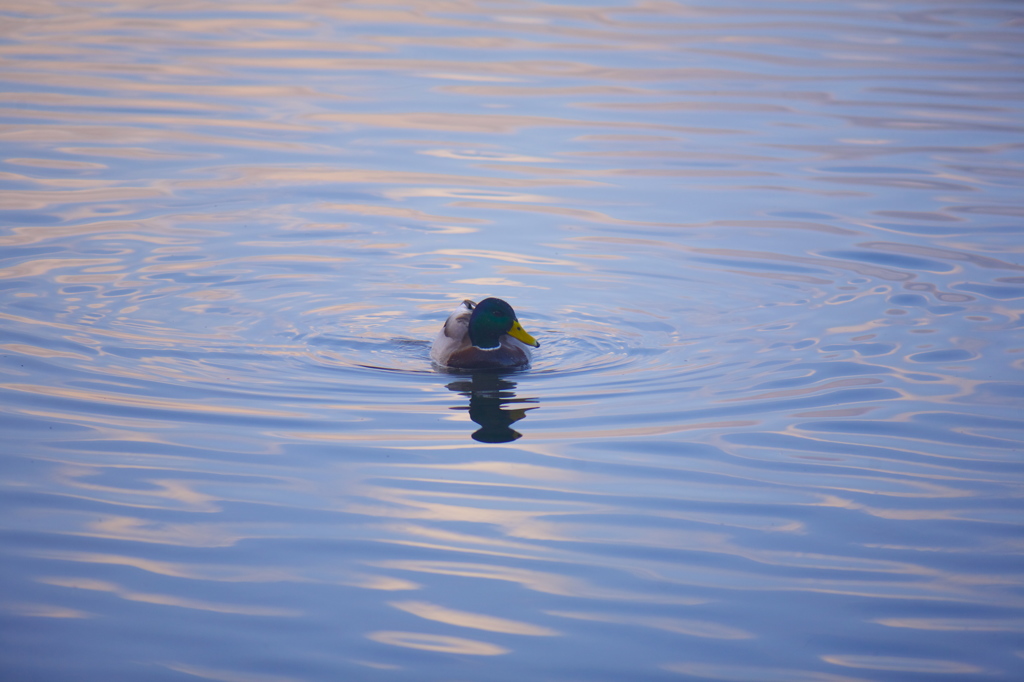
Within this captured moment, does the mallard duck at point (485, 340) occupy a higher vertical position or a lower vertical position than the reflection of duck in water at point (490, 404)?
higher

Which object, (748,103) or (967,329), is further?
(748,103)

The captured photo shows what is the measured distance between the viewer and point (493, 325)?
8.99 m

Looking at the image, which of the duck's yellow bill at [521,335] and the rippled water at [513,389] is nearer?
the rippled water at [513,389]

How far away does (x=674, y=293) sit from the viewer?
10766 millimetres

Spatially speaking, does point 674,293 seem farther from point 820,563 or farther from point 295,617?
point 295,617

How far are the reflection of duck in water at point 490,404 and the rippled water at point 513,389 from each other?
0.24 feet

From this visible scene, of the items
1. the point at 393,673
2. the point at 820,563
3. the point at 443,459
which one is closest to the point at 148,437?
the point at 443,459

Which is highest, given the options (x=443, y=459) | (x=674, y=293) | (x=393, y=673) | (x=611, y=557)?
(x=674, y=293)

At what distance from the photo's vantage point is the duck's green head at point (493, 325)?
8.93 m

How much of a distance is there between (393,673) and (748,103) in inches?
649

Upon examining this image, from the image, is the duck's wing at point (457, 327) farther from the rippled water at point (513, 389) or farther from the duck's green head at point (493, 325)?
the rippled water at point (513, 389)

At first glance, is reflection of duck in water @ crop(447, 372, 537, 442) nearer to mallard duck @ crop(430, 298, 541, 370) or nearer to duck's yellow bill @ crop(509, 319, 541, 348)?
mallard duck @ crop(430, 298, 541, 370)

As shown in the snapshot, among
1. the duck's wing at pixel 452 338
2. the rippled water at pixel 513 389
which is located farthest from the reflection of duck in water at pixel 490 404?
the duck's wing at pixel 452 338

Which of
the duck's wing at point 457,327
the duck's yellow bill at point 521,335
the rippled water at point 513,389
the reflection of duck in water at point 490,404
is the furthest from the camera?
the duck's wing at point 457,327
